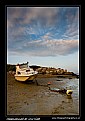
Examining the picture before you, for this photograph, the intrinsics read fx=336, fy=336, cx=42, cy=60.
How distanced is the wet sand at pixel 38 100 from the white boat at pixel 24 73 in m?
0.04

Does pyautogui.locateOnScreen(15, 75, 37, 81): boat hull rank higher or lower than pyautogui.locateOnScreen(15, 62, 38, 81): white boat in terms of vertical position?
lower

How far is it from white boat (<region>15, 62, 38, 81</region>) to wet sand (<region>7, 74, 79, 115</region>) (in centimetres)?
4

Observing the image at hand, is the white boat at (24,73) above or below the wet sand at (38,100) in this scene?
above

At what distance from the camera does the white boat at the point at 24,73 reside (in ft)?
8.00

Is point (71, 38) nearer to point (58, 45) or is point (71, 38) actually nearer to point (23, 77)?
point (58, 45)

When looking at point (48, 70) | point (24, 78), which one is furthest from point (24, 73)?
point (48, 70)

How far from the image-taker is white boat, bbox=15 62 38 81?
8.00 feet

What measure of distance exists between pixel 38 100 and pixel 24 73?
0.73 ft

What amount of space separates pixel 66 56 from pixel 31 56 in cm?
26

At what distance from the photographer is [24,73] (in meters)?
2.47

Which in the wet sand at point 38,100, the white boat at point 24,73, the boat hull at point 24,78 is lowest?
the wet sand at point 38,100

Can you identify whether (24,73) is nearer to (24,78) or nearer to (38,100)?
(24,78)
